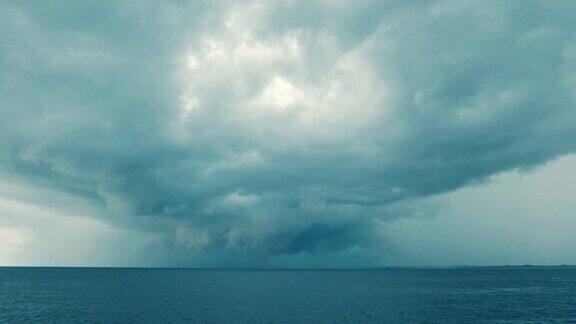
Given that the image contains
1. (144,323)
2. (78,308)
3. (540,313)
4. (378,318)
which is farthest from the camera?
(78,308)

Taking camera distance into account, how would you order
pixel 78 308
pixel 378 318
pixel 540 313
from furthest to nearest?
1. pixel 78 308
2. pixel 540 313
3. pixel 378 318

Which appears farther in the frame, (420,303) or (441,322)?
(420,303)

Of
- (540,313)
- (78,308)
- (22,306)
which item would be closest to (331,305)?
(540,313)

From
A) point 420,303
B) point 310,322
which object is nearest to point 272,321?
point 310,322

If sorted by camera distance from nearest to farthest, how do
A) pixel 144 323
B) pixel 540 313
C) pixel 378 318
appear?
pixel 144 323 → pixel 378 318 → pixel 540 313

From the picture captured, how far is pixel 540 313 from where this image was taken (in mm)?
87812

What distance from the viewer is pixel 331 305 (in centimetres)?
10375

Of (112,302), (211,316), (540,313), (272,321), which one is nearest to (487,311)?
(540,313)

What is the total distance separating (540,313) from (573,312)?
8670 mm

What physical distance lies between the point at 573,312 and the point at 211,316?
86.5 m

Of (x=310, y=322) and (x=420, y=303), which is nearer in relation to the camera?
(x=310, y=322)

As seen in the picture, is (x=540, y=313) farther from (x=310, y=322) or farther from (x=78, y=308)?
(x=78, y=308)

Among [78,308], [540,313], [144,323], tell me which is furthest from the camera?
[78,308]

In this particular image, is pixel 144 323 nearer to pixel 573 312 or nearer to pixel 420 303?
pixel 420 303
